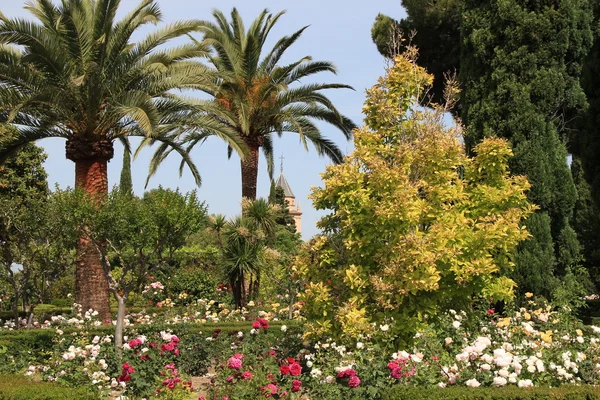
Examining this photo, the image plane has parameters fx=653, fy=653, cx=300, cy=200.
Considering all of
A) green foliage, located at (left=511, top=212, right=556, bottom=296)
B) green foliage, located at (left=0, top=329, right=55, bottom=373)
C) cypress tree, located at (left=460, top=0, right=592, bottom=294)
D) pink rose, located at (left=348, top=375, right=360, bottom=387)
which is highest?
cypress tree, located at (left=460, top=0, right=592, bottom=294)

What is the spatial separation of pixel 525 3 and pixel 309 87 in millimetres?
7002

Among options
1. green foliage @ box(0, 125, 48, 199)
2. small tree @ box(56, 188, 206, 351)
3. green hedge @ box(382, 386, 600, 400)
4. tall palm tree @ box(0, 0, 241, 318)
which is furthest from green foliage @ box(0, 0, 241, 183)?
green foliage @ box(0, 125, 48, 199)

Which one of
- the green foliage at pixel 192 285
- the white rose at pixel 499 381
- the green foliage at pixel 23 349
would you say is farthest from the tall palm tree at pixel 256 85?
the white rose at pixel 499 381

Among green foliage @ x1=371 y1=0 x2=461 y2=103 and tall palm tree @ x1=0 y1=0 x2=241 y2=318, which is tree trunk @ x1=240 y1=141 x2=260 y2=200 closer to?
tall palm tree @ x1=0 y1=0 x2=241 y2=318

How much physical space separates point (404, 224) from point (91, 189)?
7.64m

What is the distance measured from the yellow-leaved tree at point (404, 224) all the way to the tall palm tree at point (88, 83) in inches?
192

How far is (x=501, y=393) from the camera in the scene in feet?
19.7

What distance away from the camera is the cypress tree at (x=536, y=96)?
11820 millimetres

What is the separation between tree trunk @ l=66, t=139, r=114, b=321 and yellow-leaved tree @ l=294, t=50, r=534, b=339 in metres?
6.16

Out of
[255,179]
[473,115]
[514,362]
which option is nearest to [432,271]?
[514,362]

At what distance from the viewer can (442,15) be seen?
19734 millimetres

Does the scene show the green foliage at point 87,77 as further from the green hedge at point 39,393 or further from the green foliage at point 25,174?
the green foliage at point 25,174

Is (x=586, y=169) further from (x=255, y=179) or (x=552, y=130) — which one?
(x=255, y=179)

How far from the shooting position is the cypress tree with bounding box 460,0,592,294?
38.8ft
